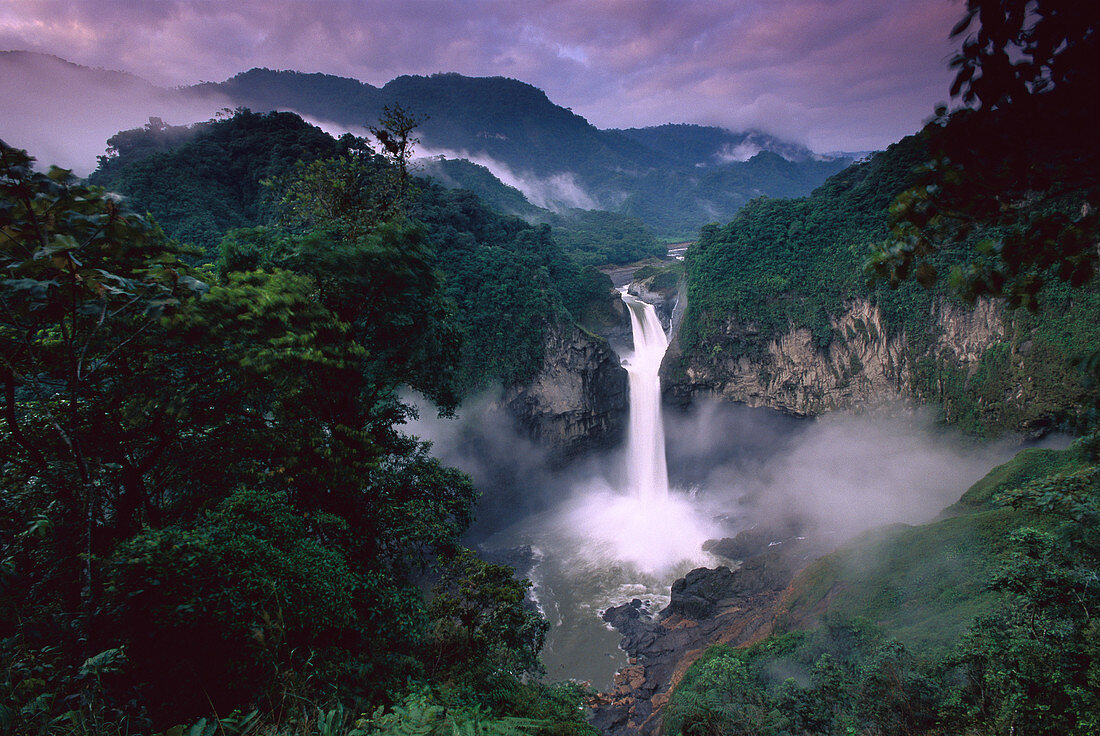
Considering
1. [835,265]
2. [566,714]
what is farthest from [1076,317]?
[566,714]

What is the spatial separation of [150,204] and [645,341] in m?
28.6

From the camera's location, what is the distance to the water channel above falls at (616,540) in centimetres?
1568

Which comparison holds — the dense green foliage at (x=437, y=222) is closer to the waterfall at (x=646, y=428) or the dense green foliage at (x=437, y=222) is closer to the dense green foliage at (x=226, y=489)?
the waterfall at (x=646, y=428)

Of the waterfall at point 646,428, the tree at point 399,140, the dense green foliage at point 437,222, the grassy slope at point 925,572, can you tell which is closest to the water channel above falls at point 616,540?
the waterfall at point 646,428

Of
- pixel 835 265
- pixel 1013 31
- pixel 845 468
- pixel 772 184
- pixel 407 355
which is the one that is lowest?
pixel 845 468

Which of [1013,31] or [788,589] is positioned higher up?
[1013,31]

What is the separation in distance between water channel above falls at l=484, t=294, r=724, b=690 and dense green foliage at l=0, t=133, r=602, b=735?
27.9 feet

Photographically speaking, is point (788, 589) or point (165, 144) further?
point (165, 144)

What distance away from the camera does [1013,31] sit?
1.58m

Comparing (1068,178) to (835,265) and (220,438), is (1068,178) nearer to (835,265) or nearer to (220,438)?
(220,438)

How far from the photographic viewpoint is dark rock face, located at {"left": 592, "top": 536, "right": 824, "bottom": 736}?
12.2 m

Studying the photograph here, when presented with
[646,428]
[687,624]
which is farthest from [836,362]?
[687,624]

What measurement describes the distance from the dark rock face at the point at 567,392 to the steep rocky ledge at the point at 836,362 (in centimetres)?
440

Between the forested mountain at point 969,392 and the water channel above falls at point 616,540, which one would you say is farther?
the water channel above falls at point 616,540
